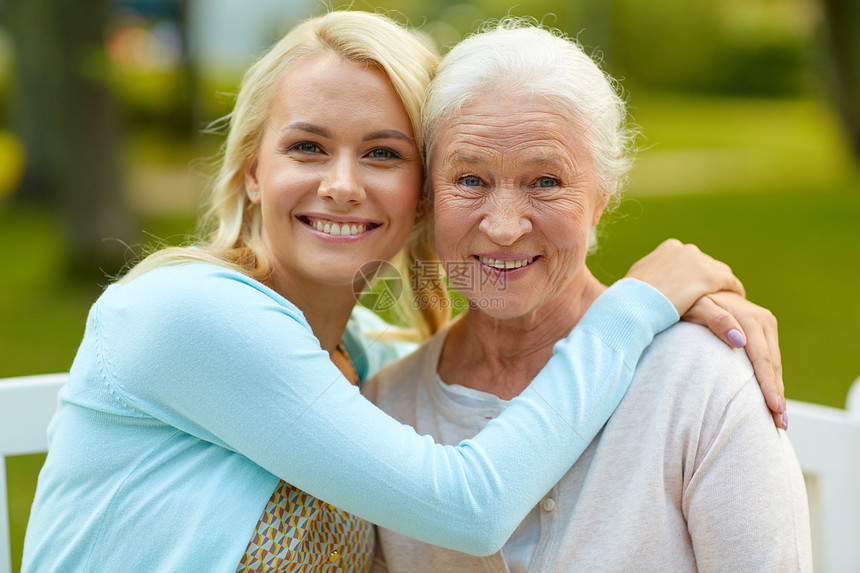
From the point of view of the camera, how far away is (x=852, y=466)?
2.29 meters

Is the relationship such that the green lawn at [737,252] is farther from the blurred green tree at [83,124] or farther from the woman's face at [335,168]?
the woman's face at [335,168]

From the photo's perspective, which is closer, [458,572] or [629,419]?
[629,419]

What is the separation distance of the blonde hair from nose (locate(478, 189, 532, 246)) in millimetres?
289

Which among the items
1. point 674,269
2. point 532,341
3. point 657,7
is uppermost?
point 674,269

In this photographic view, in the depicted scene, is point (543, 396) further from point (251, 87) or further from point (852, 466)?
point (251, 87)

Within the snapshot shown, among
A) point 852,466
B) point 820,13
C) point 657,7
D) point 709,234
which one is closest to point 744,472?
point 852,466

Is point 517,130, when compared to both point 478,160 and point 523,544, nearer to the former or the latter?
point 478,160

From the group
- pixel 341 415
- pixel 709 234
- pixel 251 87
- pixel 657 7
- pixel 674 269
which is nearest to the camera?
pixel 341 415

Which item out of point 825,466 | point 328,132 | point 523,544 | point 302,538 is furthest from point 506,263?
point 825,466

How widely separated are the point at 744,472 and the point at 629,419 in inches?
11.1

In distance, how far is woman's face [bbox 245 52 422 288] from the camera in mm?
2143

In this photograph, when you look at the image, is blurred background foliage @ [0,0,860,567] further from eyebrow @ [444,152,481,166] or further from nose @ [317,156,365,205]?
nose @ [317,156,365,205]

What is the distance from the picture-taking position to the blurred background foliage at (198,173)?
7324 millimetres

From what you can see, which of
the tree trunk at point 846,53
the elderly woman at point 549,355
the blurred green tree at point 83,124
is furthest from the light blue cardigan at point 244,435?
the tree trunk at point 846,53
